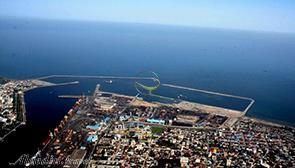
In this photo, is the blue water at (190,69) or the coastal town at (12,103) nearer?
the coastal town at (12,103)

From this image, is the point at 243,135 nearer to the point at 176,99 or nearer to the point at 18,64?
the point at 176,99

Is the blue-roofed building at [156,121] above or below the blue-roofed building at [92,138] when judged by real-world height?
above

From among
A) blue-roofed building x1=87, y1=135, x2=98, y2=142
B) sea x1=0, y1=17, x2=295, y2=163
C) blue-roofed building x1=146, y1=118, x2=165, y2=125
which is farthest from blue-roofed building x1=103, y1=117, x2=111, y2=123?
sea x1=0, y1=17, x2=295, y2=163

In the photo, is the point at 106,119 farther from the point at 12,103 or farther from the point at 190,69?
the point at 190,69

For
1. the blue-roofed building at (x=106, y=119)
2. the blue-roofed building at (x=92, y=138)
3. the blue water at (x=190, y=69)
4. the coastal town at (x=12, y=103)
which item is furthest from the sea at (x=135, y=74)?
the blue-roofed building at (x=106, y=119)

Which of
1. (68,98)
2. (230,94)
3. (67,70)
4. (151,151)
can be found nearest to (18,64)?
(67,70)

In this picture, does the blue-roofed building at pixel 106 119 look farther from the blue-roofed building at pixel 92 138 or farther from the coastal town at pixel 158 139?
the blue-roofed building at pixel 92 138

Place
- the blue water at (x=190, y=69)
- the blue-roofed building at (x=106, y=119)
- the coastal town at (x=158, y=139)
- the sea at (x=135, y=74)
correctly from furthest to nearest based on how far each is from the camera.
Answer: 1. the blue water at (x=190, y=69)
2. the sea at (x=135, y=74)
3. the blue-roofed building at (x=106, y=119)
4. the coastal town at (x=158, y=139)

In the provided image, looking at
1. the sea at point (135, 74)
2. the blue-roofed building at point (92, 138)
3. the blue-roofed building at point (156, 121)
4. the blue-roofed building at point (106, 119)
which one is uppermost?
the sea at point (135, 74)

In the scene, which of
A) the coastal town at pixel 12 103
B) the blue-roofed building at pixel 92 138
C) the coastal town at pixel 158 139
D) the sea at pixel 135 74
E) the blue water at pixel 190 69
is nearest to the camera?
the coastal town at pixel 158 139

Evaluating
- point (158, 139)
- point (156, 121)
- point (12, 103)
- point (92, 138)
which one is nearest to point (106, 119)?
point (92, 138)
